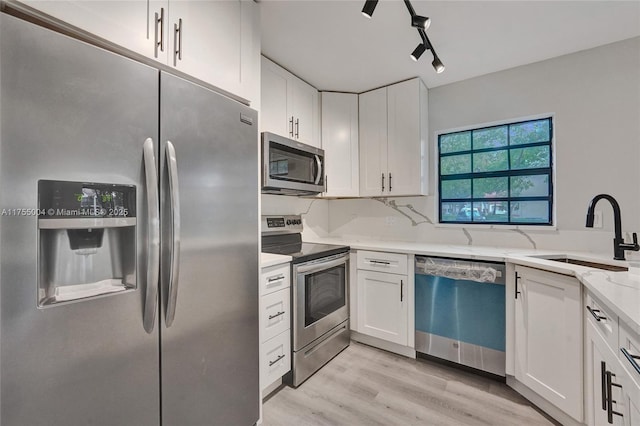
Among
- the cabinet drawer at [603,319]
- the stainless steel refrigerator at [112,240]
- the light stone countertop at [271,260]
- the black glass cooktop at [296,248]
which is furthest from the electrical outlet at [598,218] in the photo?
the stainless steel refrigerator at [112,240]

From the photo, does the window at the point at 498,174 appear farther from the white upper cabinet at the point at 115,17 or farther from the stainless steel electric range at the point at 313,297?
the white upper cabinet at the point at 115,17

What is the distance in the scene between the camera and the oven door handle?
202 centimetres

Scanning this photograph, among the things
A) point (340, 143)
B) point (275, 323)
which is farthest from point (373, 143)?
point (275, 323)

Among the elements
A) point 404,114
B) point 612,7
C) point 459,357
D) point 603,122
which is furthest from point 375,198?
point 612,7

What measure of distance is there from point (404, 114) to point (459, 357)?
7.01 feet

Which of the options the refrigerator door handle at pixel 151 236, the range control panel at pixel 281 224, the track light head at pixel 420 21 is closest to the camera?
the refrigerator door handle at pixel 151 236

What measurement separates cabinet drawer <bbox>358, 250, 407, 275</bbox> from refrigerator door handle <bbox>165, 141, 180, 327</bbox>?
1.73m

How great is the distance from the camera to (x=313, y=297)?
2.16 m

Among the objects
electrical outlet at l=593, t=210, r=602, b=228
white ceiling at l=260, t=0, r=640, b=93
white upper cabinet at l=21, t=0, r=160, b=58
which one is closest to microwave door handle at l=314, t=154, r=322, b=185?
white ceiling at l=260, t=0, r=640, b=93

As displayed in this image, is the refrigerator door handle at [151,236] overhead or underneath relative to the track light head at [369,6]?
underneath

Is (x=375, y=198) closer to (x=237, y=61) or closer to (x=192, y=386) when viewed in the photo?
(x=237, y=61)

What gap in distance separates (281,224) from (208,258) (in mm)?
1463

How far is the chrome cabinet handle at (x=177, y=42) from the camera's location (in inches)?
48.3

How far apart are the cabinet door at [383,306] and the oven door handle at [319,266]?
230 millimetres
